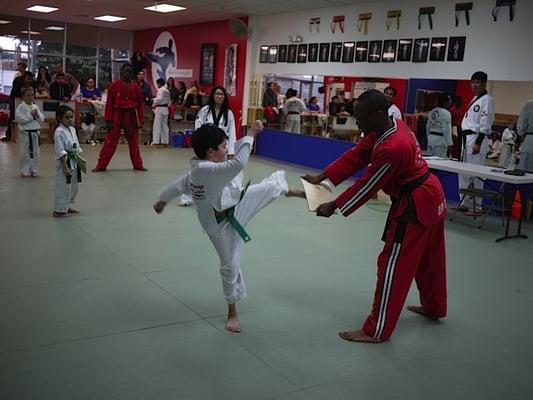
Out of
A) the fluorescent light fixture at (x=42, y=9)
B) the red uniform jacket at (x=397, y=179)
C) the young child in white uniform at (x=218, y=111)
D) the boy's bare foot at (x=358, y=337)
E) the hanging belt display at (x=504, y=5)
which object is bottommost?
the boy's bare foot at (x=358, y=337)

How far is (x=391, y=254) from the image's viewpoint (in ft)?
10.5

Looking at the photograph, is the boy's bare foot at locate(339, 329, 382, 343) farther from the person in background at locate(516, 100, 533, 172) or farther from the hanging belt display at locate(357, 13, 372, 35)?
the hanging belt display at locate(357, 13, 372, 35)

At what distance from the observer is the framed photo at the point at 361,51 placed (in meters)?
9.78

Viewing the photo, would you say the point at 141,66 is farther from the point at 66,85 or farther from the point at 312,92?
the point at 312,92

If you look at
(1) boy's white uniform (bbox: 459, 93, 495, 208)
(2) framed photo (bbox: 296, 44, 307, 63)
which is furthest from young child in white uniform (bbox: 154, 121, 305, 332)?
(2) framed photo (bbox: 296, 44, 307, 63)

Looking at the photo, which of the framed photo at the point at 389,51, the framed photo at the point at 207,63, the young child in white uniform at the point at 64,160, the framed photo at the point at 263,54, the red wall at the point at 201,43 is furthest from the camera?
the framed photo at the point at 207,63

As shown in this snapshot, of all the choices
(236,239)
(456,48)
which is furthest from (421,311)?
(456,48)

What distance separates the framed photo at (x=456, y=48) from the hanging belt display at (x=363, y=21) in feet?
5.83

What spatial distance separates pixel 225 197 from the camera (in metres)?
3.20

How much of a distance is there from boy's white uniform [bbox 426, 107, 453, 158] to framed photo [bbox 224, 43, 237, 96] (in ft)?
20.5

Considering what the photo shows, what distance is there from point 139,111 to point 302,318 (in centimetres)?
642

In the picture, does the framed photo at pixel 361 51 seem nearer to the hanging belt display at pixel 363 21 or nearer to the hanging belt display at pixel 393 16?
the hanging belt display at pixel 363 21

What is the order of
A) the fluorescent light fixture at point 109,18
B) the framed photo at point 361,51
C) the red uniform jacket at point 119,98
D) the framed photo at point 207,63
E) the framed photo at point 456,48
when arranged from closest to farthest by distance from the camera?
the framed photo at point 456,48
the red uniform jacket at point 119,98
the framed photo at point 361,51
the framed photo at point 207,63
the fluorescent light fixture at point 109,18

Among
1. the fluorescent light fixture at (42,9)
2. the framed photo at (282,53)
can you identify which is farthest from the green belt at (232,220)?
the fluorescent light fixture at (42,9)
